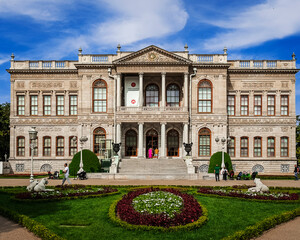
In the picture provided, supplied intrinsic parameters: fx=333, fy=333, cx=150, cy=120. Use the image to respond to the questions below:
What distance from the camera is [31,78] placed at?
1586 inches

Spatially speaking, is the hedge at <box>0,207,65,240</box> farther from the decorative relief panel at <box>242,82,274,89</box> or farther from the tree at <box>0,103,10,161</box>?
the tree at <box>0,103,10,161</box>

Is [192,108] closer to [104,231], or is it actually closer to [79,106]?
[79,106]

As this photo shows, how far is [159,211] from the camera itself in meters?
11.9

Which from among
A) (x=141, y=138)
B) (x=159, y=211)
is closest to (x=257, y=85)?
(x=141, y=138)

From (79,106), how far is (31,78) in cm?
724

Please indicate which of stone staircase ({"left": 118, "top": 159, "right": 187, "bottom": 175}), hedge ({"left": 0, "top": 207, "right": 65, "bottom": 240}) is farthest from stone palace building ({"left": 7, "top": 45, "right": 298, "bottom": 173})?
hedge ({"left": 0, "top": 207, "right": 65, "bottom": 240})

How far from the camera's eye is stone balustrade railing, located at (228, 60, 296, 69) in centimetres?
3962

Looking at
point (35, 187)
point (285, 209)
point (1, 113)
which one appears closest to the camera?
point (285, 209)

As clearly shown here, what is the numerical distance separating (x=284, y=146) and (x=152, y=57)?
18.8 metres

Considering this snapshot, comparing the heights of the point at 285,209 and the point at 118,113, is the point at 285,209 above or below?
below

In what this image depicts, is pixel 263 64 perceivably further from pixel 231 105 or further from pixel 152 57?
pixel 152 57

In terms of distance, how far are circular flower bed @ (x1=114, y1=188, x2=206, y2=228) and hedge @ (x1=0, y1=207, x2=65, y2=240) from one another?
107 inches

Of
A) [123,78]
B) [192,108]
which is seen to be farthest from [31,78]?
[192,108]

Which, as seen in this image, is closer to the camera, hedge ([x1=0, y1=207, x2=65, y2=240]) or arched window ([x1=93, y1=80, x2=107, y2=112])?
hedge ([x1=0, y1=207, x2=65, y2=240])
